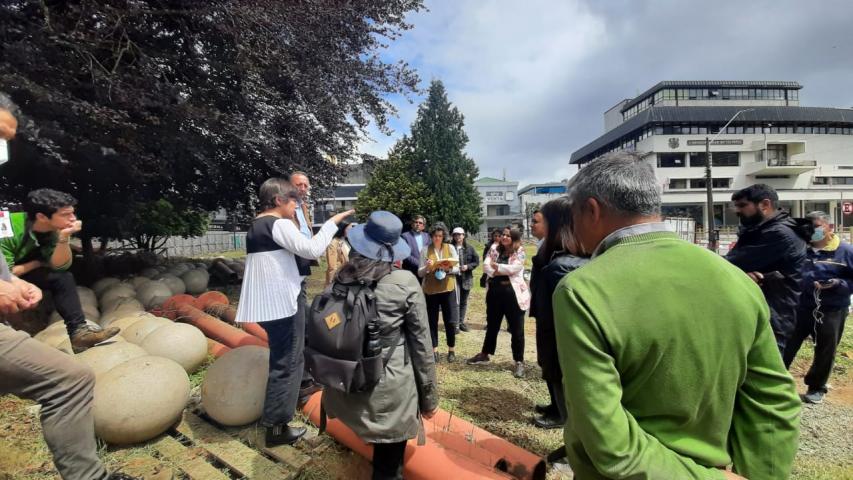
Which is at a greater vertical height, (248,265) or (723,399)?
(248,265)

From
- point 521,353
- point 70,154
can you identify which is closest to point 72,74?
point 70,154

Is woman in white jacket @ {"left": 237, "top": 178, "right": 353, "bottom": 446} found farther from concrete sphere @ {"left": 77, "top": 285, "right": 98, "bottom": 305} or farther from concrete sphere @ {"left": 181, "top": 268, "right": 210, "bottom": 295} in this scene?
concrete sphere @ {"left": 181, "top": 268, "right": 210, "bottom": 295}

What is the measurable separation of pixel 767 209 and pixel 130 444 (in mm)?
5511

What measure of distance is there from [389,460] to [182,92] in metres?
7.85

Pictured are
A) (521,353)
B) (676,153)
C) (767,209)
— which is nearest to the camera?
(767,209)

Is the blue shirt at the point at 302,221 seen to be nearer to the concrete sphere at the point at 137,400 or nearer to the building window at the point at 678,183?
the concrete sphere at the point at 137,400

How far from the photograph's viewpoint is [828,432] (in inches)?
155

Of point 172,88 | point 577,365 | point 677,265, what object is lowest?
point 577,365

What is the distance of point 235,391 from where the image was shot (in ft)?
11.4

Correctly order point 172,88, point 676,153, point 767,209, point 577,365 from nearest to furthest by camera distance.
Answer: point 577,365 → point 767,209 → point 172,88 → point 676,153

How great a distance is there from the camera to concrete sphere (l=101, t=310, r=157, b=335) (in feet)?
16.4

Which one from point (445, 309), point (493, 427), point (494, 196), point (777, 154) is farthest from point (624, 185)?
point (494, 196)

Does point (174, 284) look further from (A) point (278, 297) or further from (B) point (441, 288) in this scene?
(A) point (278, 297)

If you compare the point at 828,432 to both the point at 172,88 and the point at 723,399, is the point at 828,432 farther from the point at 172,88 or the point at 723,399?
the point at 172,88
